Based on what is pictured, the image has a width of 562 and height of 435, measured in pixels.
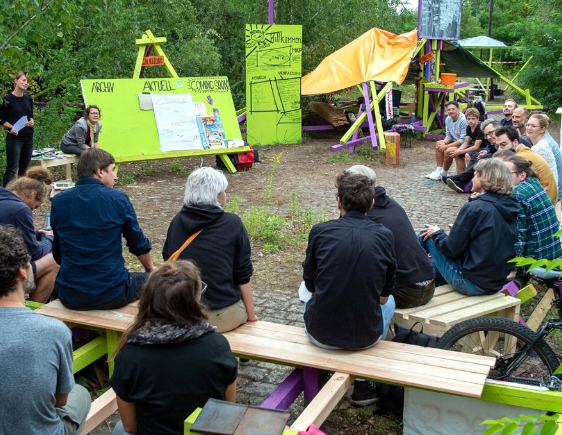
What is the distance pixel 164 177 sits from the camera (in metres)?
10.9

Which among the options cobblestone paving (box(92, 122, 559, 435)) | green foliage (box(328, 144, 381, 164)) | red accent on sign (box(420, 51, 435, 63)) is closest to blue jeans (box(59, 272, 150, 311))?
cobblestone paving (box(92, 122, 559, 435))

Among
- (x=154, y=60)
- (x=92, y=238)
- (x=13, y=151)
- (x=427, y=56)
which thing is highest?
(x=154, y=60)

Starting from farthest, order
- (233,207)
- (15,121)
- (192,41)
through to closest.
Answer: (192,41) → (15,121) → (233,207)

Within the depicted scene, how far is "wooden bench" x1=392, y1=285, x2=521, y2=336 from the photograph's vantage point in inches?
163

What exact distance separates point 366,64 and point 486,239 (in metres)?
9.81

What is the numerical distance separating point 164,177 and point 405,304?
7296 millimetres

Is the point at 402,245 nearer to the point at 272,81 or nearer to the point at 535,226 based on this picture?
the point at 535,226

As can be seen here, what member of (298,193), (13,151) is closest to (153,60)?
(13,151)

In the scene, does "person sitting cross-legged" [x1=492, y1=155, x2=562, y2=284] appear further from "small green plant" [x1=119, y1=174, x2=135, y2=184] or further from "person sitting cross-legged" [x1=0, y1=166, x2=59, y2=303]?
"small green plant" [x1=119, y1=174, x2=135, y2=184]

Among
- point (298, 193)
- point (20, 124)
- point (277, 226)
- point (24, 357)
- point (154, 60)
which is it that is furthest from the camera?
point (154, 60)

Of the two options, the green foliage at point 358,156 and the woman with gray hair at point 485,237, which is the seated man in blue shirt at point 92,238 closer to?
the woman with gray hair at point 485,237

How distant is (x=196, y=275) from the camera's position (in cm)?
268

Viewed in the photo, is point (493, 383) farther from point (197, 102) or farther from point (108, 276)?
point (197, 102)

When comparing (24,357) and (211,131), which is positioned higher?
(24,357)
